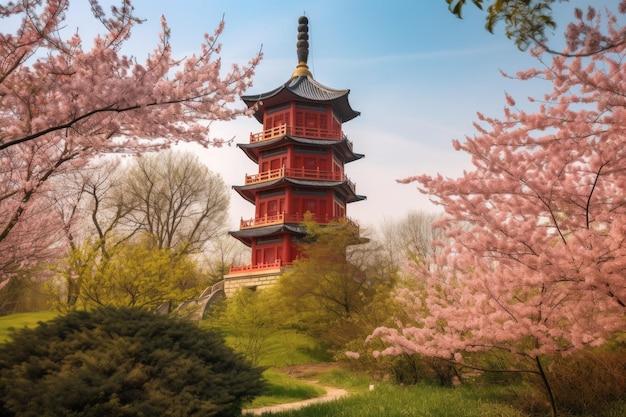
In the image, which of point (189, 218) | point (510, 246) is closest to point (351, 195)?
point (189, 218)

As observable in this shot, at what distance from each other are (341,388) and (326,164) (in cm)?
1748

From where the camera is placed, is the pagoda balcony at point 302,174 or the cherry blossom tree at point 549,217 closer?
the cherry blossom tree at point 549,217

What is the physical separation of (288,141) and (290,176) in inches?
85.1

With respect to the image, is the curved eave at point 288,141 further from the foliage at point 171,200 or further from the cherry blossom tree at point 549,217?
the cherry blossom tree at point 549,217

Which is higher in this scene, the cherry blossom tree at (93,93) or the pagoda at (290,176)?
the pagoda at (290,176)

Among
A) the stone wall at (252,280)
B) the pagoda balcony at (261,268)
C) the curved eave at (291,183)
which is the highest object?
the curved eave at (291,183)

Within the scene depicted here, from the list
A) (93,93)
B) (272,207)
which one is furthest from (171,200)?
(93,93)

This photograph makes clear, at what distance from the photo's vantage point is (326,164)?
28.3 meters

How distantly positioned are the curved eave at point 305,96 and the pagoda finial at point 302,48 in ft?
2.39

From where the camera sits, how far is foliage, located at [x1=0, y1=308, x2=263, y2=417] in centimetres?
481

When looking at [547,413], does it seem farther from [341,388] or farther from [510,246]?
[341,388]

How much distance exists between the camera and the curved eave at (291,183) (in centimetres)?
2634

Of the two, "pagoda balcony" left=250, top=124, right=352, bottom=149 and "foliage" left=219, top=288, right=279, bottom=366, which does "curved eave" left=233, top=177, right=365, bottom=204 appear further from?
"foliage" left=219, top=288, right=279, bottom=366

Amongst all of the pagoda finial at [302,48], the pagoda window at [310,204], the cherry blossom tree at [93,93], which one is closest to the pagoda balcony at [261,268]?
the pagoda window at [310,204]
